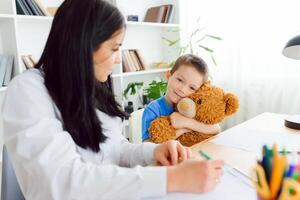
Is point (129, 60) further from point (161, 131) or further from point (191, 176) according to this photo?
point (191, 176)

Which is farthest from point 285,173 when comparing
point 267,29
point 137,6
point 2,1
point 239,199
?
point 137,6

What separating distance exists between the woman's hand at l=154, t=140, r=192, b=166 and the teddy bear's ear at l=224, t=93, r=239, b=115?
475 millimetres

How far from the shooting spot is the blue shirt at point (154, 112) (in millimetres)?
1145

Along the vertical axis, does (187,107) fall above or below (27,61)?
below

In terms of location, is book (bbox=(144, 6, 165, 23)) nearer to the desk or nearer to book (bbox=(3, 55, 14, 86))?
book (bbox=(3, 55, 14, 86))

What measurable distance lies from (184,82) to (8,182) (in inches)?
28.1

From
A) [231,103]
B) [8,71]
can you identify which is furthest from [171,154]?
[8,71]

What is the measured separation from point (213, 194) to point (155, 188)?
5.2 inches

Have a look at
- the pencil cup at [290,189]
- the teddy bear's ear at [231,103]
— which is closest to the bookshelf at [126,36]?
the teddy bear's ear at [231,103]

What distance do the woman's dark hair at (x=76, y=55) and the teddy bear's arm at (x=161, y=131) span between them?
38cm

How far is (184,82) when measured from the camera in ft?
3.79

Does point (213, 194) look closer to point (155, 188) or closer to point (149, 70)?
point (155, 188)

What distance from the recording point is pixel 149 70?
2400 mm

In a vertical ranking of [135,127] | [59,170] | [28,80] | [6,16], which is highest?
[6,16]
